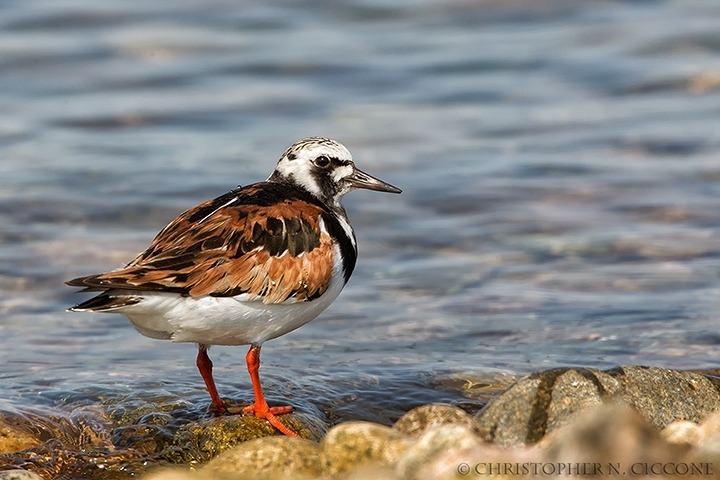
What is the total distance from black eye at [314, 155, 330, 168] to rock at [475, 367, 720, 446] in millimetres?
1779

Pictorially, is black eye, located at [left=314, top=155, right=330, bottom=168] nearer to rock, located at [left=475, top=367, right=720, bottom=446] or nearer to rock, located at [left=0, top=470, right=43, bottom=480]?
rock, located at [left=475, top=367, right=720, bottom=446]

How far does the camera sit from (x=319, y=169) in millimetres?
5988

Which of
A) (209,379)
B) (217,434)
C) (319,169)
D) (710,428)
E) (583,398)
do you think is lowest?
(217,434)

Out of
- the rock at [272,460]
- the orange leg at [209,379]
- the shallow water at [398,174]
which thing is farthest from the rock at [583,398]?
the orange leg at [209,379]

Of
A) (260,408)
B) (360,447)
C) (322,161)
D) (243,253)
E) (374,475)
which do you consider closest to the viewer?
(374,475)

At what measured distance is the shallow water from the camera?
22.0ft

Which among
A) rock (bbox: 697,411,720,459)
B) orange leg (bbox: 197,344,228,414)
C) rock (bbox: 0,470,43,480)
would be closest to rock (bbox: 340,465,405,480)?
rock (bbox: 697,411,720,459)

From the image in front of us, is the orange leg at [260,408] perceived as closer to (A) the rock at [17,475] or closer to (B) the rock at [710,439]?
(A) the rock at [17,475]

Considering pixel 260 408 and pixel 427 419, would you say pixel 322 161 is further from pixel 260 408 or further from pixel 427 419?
pixel 427 419

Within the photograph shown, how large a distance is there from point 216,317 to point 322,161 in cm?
125

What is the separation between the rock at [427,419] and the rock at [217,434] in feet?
2.90

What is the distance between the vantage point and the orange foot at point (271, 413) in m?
5.36

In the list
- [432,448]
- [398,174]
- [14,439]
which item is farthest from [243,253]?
[398,174]

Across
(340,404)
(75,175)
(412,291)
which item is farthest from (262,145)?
(340,404)
